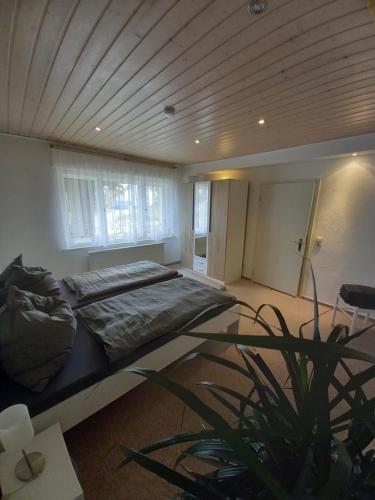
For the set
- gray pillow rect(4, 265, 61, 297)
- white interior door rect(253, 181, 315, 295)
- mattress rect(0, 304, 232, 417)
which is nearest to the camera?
mattress rect(0, 304, 232, 417)

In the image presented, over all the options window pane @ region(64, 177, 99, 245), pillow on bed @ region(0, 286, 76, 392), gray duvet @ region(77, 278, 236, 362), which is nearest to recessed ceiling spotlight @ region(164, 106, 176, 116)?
gray duvet @ region(77, 278, 236, 362)

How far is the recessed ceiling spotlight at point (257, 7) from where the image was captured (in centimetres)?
81

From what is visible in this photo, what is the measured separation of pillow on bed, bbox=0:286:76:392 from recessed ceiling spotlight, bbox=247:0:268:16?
1.76 m

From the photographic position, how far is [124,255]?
3785mm

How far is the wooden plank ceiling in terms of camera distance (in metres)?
0.89

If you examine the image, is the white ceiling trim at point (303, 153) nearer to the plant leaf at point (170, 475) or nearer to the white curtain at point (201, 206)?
the white curtain at point (201, 206)

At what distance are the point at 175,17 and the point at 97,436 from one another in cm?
230

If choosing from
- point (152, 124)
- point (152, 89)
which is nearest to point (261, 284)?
point (152, 124)

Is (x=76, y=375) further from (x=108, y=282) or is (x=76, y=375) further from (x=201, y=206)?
(x=201, y=206)

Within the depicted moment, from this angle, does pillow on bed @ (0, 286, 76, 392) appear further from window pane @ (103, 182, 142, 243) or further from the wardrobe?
the wardrobe

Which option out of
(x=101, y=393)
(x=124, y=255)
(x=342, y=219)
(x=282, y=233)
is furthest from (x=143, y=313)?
(x=342, y=219)

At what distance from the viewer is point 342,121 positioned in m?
1.95

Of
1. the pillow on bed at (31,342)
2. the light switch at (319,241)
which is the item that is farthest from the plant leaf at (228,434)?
the light switch at (319,241)

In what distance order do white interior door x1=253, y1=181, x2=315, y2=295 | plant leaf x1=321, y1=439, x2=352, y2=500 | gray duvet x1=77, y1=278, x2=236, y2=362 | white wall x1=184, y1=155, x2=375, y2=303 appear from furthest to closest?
white interior door x1=253, y1=181, x2=315, y2=295 < white wall x1=184, y1=155, x2=375, y2=303 < gray duvet x1=77, y1=278, x2=236, y2=362 < plant leaf x1=321, y1=439, x2=352, y2=500
